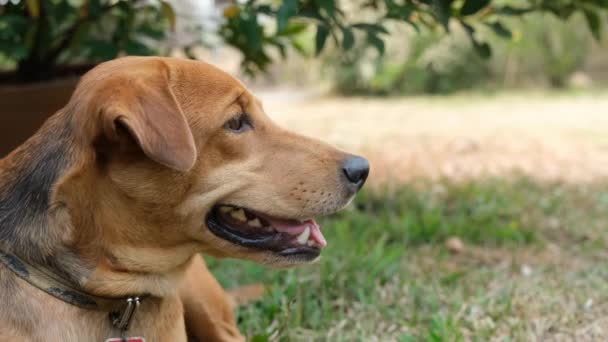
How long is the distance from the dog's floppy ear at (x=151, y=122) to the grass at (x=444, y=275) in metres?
1.20

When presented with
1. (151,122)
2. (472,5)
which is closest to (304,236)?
(151,122)

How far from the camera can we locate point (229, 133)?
254cm

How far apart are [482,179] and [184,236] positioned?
4625 mm

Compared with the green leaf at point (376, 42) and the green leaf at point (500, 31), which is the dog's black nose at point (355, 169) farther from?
the green leaf at point (500, 31)

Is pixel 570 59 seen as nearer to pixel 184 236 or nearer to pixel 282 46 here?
pixel 282 46

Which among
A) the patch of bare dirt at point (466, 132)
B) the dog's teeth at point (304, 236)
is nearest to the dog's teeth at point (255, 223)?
the dog's teeth at point (304, 236)

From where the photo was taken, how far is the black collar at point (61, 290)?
236cm

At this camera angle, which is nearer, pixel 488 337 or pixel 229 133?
pixel 229 133

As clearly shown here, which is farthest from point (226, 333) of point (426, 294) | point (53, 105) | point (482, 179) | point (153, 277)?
point (482, 179)

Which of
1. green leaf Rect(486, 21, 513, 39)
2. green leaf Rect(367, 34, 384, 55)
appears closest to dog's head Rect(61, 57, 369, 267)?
green leaf Rect(367, 34, 384, 55)

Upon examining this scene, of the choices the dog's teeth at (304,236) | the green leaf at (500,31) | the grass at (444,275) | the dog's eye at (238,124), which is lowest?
the grass at (444,275)

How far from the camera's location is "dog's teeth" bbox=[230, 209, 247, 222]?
8.60 feet

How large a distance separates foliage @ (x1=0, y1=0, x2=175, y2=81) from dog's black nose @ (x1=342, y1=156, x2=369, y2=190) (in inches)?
66.9

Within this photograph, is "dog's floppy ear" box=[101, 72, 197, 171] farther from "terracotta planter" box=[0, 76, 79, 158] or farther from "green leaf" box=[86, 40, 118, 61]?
"terracotta planter" box=[0, 76, 79, 158]
